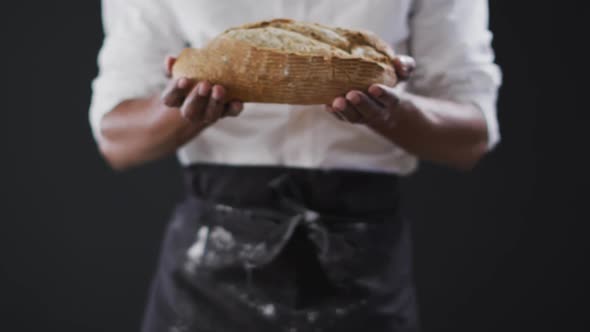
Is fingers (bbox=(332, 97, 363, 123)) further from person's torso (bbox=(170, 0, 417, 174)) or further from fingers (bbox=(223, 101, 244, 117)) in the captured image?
person's torso (bbox=(170, 0, 417, 174))

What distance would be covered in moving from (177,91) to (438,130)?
15.5 inches

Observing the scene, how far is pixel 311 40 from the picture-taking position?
2.70ft

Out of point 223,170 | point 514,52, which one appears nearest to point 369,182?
point 223,170

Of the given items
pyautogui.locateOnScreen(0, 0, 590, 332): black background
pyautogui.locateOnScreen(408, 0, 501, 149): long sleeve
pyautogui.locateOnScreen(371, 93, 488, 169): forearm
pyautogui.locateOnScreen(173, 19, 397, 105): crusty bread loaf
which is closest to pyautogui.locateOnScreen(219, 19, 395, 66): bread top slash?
pyautogui.locateOnScreen(173, 19, 397, 105): crusty bread loaf

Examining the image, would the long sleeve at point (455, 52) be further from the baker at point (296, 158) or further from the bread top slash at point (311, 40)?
the bread top slash at point (311, 40)

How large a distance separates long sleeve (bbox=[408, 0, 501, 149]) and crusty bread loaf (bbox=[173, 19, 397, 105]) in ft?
0.80

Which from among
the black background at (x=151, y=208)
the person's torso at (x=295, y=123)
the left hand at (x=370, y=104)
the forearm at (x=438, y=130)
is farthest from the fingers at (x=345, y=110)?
the black background at (x=151, y=208)

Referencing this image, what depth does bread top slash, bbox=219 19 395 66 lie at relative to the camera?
2.66ft

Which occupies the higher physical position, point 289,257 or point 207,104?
point 207,104

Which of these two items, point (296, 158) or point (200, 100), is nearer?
point (200, 100)

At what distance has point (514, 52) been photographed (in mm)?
1743

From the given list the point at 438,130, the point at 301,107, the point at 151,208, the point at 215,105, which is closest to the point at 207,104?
the point at 215,105

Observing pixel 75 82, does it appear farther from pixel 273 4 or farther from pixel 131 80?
pixel 273 4

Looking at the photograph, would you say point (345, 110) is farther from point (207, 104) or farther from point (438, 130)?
point (438, 130)
